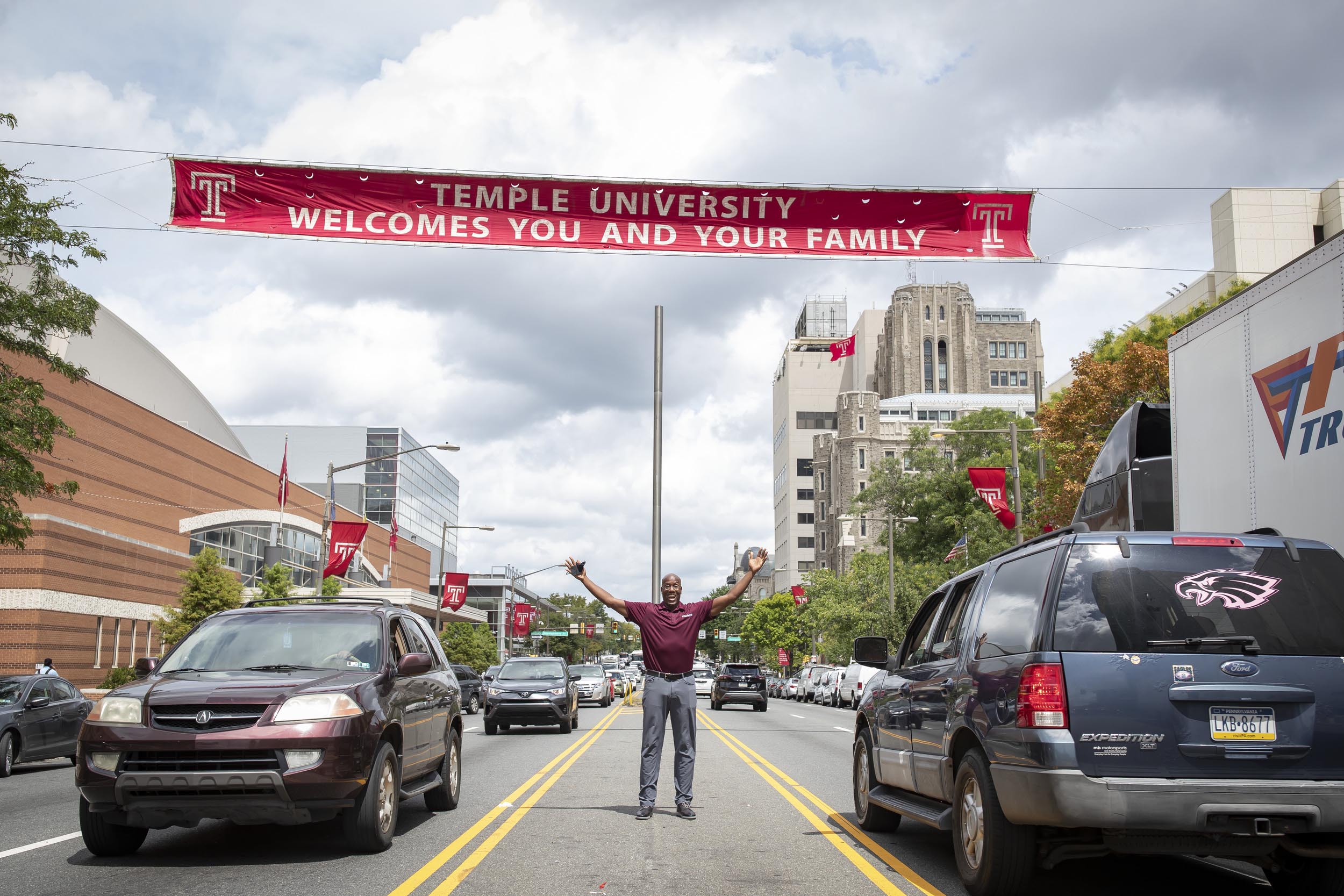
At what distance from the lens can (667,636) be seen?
31.8ft

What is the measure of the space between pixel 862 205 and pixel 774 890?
364 inches

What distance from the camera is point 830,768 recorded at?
1564 cm

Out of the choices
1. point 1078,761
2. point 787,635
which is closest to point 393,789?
point 1078,761

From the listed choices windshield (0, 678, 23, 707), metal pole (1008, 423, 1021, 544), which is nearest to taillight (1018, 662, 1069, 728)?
windshield (0, 678, 23, 707)

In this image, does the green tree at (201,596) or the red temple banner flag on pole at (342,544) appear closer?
the green tree at (201,596)

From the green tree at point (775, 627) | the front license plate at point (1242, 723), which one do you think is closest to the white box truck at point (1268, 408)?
the front license plate at point (1242, 723)

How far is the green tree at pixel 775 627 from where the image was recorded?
9881cm

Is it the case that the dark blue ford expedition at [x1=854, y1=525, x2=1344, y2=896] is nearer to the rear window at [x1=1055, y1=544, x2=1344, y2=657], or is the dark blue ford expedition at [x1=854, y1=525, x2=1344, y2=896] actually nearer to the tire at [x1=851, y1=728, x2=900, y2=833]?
the rear window at [x1=1055, y1=544, x2=1344, y2=657]

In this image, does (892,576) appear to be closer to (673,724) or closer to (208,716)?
(673,724)

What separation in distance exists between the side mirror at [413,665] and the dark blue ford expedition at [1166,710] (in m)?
4.29

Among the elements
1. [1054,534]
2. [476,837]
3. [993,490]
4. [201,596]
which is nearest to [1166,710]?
[1054,534]

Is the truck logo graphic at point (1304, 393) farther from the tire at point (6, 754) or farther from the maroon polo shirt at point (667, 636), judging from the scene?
the tire at point (6, 754)

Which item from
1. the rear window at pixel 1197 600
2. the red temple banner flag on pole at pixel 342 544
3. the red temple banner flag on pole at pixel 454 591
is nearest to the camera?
the rear window at pixel 1197 600

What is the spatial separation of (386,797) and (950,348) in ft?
444
